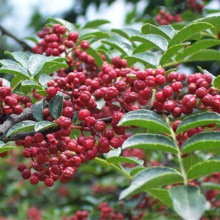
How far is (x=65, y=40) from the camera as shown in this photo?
2.50m

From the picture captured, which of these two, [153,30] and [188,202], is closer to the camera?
[188,202]

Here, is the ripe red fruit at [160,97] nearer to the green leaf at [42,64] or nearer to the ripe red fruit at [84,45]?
the green leaf at [42,64]

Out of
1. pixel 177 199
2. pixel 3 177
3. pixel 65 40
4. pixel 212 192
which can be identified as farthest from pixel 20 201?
pixel 177 199

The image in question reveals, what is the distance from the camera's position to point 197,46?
2.11 meters

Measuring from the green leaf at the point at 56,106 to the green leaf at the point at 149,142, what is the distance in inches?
19.8

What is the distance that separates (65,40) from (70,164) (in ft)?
3.21

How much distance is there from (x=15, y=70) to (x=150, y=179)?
90cm

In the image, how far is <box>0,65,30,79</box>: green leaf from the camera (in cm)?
183

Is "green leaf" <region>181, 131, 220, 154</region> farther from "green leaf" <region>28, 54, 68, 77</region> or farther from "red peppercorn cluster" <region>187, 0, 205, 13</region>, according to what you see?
"red peppercorn cluster" <region>187, 0, 205, 13</region>

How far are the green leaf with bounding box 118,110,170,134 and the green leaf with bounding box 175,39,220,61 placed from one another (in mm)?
688

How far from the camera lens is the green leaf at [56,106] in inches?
71.1

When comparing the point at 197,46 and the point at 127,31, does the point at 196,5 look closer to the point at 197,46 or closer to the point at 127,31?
the point at 127,31

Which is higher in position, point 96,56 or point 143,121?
point 143,121

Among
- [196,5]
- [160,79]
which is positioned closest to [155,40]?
[160,79]
